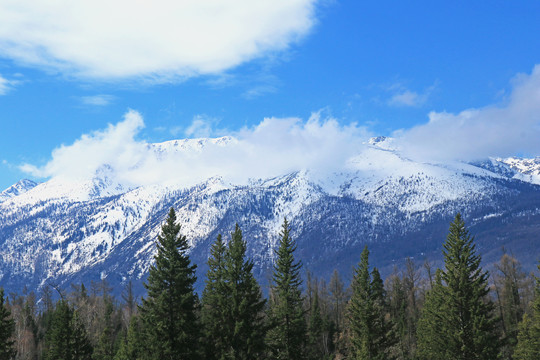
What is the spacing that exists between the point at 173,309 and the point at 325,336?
6636 cm

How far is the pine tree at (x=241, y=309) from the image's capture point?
50062 millimetres

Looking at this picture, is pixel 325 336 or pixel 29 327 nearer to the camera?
pixel 325 336

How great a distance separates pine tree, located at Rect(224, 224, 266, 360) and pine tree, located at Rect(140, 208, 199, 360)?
3.74m

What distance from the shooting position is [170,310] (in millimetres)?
47719

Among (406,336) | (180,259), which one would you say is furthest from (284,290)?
(406,336)

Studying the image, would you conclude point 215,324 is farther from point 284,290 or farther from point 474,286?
point 474,286

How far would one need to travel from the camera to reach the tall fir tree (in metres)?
55.8

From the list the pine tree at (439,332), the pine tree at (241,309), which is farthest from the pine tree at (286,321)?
the pine tree at (439,332)

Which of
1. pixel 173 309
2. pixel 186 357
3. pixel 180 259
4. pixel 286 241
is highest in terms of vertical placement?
pixel 286 241

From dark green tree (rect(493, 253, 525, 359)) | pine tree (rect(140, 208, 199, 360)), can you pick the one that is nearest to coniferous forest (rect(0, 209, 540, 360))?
pine tree (rect(140, 208, 199, 360))

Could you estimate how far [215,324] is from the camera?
50875 mm

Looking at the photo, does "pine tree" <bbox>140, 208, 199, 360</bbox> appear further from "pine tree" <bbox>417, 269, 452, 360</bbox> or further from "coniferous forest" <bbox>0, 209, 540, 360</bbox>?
"pine tree" <bbox>417, 269, 452, 360</bbox>

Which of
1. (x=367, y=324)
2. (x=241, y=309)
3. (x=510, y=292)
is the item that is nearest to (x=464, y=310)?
(x=367, y=324)

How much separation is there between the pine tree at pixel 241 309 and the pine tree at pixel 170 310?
3737 millimetres
